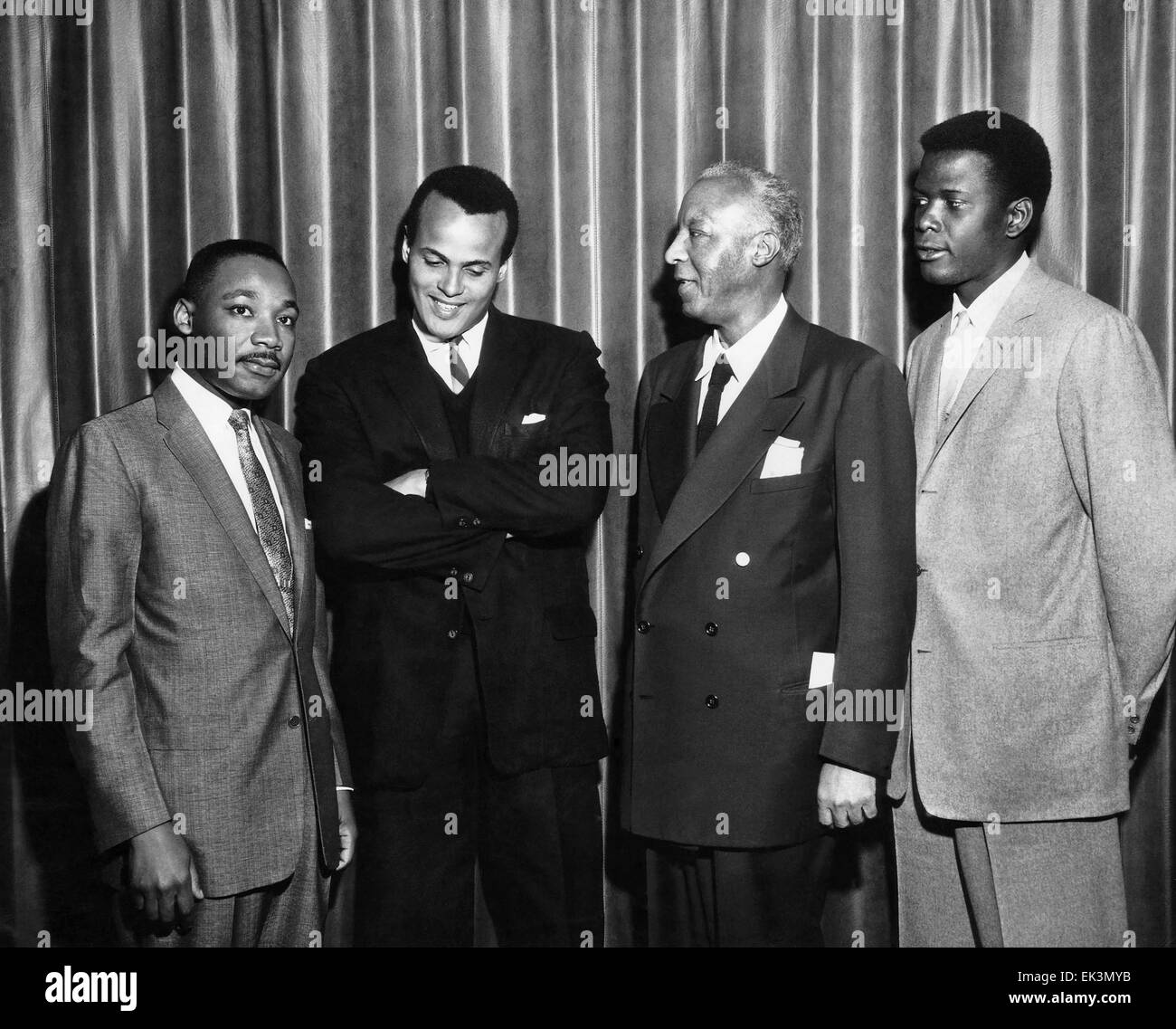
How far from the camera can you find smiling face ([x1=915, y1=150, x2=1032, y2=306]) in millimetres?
2350

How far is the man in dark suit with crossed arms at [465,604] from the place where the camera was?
232cm

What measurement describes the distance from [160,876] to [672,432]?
1.33m

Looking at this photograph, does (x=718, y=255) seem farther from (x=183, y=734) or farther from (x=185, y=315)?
(x=183, y=734)

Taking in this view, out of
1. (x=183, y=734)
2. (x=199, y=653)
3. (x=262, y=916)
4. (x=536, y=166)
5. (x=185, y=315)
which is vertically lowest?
(x=262, y=916)

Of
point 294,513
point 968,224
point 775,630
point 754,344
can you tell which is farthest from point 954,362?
point 294,513

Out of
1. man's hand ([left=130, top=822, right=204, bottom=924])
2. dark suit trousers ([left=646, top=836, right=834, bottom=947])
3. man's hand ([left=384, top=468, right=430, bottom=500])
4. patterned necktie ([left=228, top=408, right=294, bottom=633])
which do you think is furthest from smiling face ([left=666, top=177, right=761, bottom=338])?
man's hand ([left=130, top=822, right=204, bottom=924])

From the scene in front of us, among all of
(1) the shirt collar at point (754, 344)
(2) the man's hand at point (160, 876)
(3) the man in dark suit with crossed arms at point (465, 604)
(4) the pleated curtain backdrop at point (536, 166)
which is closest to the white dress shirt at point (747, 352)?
(1) the shirt collar at point (754, 344)

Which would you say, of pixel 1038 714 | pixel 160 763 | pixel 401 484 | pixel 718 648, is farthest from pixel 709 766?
pixel 160 763

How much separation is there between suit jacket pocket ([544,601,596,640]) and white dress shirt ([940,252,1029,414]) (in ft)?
3.02

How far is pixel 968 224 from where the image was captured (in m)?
2.35

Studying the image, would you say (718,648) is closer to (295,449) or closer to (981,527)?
(981,527)

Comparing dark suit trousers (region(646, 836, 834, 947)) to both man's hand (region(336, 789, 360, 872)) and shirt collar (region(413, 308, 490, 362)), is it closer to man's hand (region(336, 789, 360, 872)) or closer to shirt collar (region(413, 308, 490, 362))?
man's hand (region(336, 789, 360, 872))

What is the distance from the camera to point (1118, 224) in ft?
9.48

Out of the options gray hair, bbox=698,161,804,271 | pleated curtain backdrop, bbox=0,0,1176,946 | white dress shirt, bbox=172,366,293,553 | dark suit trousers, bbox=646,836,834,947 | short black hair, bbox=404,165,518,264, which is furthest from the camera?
pleated curtain backdrop, bbox=0,0,1176,946
